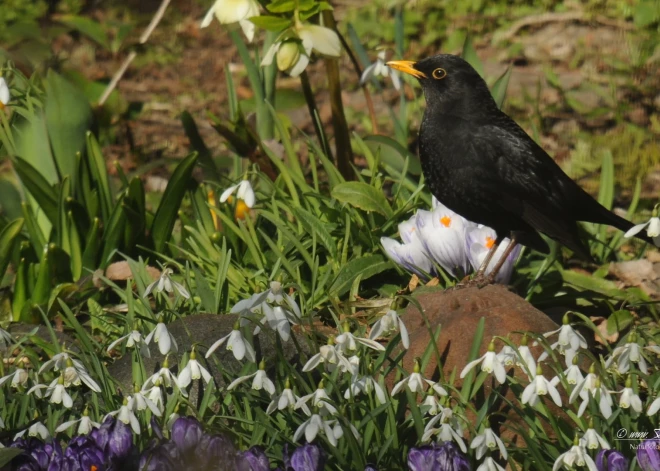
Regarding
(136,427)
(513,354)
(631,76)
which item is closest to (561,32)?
(631,76)

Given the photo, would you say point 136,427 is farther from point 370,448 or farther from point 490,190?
point 490,190

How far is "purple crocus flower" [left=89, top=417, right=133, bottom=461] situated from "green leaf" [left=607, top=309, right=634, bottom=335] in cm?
194

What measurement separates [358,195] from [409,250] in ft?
1.04

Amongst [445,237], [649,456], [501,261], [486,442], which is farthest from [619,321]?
[486,442]

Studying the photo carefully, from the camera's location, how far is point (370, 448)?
257 cm

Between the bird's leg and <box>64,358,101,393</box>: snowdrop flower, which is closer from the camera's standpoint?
<box>64,358,101,393</box>: snowdrop flower

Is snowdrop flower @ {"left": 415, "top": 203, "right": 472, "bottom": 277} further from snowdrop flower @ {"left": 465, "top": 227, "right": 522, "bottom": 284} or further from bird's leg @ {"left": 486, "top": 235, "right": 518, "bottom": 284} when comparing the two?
bird's leg @ {"left": 486, "top": 235, "right": 518, "bottom": 284}

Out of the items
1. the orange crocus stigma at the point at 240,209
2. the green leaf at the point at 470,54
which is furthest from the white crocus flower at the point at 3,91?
the green leaf at the point at 470,54

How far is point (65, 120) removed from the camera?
4.23 m

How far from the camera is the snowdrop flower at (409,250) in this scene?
3.56m

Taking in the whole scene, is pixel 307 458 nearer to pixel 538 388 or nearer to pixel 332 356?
pixel 332 356

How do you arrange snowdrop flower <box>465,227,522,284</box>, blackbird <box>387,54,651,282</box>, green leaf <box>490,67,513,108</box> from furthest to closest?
green leaf <box>490,67,513,108</box>
snowdrop flower <box>465,227,522,284</box>
blackbird <box>387,54,651,282</box>

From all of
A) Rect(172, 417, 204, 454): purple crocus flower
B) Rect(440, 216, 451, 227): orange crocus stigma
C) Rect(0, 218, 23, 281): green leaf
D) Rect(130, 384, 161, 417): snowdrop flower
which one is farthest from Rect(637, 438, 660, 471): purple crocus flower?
Rect(0, 218, 23, 281): green leaf

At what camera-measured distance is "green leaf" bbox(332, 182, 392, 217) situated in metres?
3.70
